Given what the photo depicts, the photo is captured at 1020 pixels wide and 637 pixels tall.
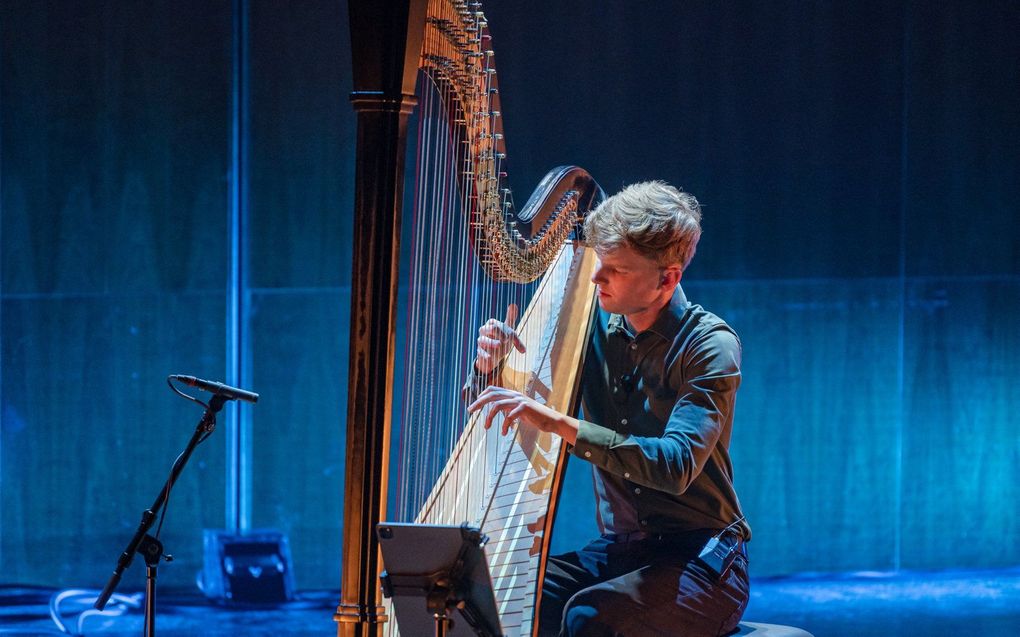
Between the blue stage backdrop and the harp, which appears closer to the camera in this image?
the harp

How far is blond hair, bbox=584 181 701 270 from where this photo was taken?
2.18m

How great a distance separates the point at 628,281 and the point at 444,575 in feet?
2.86

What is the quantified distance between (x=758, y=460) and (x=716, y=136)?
1.38 meters

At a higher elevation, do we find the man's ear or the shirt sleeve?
the man's ear

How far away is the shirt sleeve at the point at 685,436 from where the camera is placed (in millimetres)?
1962

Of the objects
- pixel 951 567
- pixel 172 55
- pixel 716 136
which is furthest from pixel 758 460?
pixel 172 55

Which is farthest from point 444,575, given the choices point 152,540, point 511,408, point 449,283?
point 152,540

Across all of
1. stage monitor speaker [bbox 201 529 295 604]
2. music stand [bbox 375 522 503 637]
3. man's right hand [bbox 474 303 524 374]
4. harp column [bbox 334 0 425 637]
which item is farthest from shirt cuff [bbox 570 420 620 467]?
stage monitor speaker [bbox 201 529 295 604]

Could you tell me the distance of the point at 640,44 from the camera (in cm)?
470

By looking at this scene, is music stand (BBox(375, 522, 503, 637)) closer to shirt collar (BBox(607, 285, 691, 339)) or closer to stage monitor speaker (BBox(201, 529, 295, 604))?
shirt collar (BBox(607, 285, 691, 339))

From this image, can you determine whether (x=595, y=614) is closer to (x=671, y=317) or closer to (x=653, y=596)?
(x=653, y=596)

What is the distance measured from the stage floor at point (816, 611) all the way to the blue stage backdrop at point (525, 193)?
14 cm

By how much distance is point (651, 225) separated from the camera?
2168 mm

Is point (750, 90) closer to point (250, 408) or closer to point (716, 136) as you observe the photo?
point (716, 136)
